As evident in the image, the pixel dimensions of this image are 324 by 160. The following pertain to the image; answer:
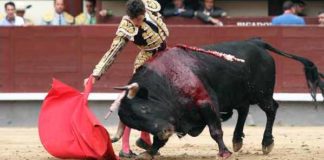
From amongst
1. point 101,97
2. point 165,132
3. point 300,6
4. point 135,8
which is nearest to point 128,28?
point 135,8

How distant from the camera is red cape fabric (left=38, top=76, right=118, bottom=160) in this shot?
263 inches

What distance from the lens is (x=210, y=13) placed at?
1187 cm

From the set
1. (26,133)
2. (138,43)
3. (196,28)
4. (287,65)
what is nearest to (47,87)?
(26,133)

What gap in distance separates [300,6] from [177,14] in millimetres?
1719

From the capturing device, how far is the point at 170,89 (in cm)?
665

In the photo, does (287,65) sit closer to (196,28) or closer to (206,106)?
(196,28)

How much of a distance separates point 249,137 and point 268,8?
148 inches

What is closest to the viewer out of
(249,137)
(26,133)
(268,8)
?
(249,137)

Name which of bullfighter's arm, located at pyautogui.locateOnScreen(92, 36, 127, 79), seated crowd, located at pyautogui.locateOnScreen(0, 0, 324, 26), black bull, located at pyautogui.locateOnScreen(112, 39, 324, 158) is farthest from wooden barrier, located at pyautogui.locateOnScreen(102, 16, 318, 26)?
bullfighter's arm, located at pyautogui.locateOnScreen(92, 36, 127, 79)

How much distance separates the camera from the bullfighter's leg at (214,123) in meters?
6.69

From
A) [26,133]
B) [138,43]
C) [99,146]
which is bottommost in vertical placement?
[26,133]

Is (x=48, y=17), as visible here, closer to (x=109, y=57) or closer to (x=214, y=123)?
(x=109, y=57)

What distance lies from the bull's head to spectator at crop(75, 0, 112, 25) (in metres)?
5.57

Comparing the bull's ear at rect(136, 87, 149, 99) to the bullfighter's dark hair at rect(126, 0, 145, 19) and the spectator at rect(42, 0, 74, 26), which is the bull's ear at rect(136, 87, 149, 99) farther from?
the spectator at rect(42, 0, 74, 26)
